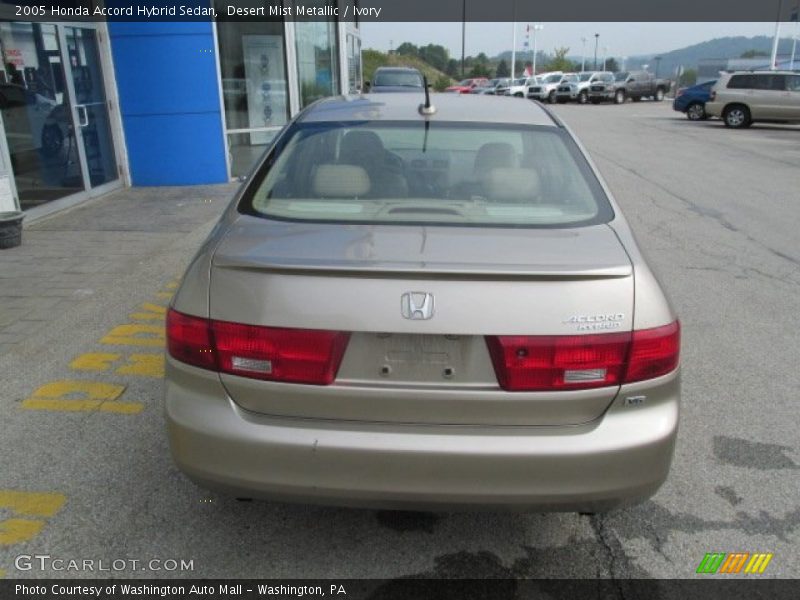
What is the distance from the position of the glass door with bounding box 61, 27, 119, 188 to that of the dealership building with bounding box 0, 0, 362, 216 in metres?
0.02

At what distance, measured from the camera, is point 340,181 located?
3000mm

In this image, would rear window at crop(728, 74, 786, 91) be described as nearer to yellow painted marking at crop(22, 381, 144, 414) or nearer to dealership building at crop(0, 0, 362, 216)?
dealership building at crop(0, 0, 362, 216)

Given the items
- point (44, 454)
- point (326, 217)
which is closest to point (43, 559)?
point (44, 454)

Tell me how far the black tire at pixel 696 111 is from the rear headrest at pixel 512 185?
2534 centimetres

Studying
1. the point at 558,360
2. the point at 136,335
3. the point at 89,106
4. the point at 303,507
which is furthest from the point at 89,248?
the point at 558,360

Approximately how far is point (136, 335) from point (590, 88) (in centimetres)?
3759

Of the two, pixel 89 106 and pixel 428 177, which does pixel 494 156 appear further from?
pixel 89 106

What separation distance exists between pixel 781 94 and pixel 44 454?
2303cm

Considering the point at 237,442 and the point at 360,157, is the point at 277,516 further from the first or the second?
the point at 360,157

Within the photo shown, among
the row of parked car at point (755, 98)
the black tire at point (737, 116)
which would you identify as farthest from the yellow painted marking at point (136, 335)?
the black tire at point (737, 116)

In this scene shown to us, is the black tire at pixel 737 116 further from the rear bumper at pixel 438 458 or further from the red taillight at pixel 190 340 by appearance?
the red taillight at pixel 190 340

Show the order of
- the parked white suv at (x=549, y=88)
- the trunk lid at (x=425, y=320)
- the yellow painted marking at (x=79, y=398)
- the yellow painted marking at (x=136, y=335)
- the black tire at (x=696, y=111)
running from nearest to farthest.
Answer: the trunk lid at (x=425, y=320) < the yellow painted marking at (x=79, y=398) < the yellow painted marking at (x=136, y=335) < the black tire at (x=696, y=111) < the parked white suv at (x=549, y=88)

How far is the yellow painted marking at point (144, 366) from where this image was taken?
421 cm

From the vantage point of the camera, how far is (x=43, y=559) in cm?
262
